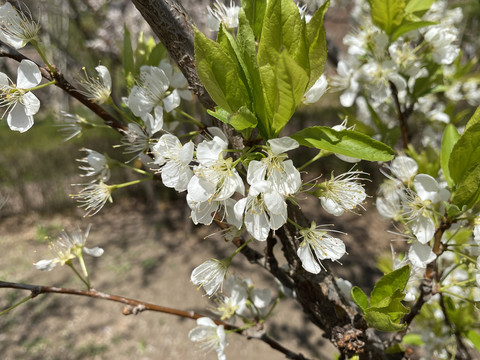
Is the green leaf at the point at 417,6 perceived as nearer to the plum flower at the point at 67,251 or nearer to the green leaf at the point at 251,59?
the green leaf at the point at 251,59

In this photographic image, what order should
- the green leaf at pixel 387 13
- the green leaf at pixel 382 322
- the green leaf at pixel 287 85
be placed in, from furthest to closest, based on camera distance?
the green leaf at pixel 387 13 < the green leaf at pixel 382 322 < the green leaf at pixel 287 85

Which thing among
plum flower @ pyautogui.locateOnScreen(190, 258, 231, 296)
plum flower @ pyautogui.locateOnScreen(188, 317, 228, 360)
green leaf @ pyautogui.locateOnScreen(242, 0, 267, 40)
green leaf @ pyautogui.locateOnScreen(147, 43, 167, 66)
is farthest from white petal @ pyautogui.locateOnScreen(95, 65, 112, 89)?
plum flower @ pyautogui.locateOnScreen(188, 317, 228, 360)

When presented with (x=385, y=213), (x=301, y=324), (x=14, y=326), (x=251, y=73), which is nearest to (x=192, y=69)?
(x=251, y=73)

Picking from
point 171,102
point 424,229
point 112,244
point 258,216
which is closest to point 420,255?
point 424,229

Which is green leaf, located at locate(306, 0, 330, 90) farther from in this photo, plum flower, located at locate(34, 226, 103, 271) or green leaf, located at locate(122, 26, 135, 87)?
plum flower, located at locate(34, 226, 103, 271)

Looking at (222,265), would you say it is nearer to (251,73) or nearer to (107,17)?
(251,73)

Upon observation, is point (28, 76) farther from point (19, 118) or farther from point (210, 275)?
point (210, 275)

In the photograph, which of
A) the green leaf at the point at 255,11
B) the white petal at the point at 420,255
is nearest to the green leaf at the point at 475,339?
the white petal at the point at 420,255
